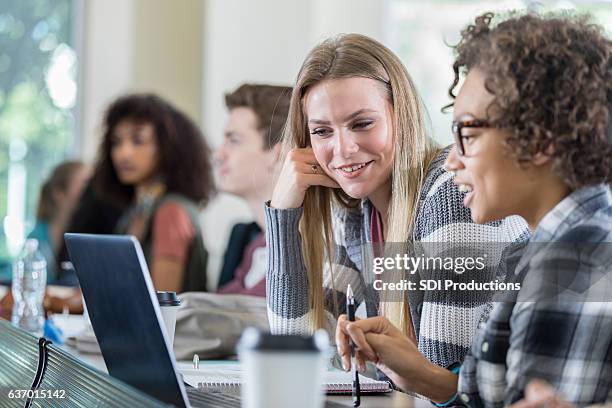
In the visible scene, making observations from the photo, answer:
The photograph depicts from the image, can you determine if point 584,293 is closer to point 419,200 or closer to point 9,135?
point 419,200

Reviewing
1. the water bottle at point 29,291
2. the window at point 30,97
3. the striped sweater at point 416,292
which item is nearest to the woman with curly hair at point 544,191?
the striped sweater at point 416,292

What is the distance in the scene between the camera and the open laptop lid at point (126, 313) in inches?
48.0

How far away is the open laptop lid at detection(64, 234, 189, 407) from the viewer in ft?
4.00

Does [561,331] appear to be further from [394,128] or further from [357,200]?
[357,200]

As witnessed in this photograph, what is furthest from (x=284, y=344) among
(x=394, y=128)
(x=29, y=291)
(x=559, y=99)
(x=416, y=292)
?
(x=29, y=291)

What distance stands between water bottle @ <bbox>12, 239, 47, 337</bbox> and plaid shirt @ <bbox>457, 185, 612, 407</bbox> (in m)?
1.46

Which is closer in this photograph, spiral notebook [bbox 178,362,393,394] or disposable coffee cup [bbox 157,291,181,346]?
spiral notebook [bbox 178,362,393,394]

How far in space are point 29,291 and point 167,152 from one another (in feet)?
5.29

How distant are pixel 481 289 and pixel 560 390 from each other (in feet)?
1.66

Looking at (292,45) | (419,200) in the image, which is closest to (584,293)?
(419,200)

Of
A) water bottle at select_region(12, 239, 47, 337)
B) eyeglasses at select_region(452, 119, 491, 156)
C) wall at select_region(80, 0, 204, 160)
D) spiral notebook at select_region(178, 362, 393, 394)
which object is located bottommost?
water bottle at select_region(12, 239, 47, 337)

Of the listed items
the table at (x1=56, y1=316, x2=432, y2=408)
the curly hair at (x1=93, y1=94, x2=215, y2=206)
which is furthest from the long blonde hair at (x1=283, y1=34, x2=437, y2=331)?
the curly hair at (x1=93, y1=94, x2=215, y2=206)

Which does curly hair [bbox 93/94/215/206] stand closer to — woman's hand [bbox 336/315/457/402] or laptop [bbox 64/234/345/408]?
laptop [bbox 64/234/345/408]

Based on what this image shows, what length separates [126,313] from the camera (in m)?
1.32
